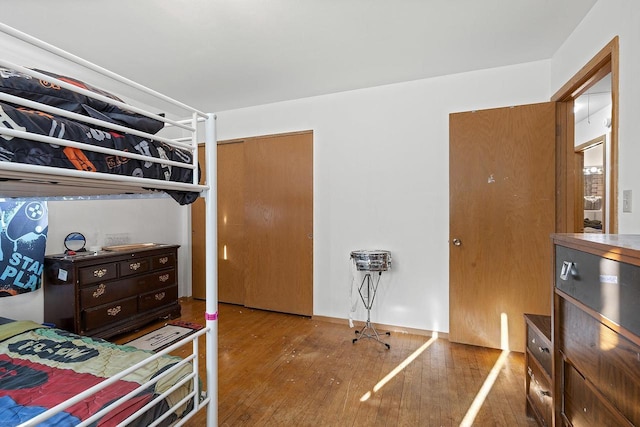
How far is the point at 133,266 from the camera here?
116 inches

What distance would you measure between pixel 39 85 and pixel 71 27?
1665mm

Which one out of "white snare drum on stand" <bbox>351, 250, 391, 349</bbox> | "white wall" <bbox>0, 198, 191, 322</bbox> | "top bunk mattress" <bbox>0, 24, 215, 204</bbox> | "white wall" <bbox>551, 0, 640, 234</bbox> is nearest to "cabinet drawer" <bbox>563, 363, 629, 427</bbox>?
"white wall" <bbox>551, 0, 640, 234</bbox>

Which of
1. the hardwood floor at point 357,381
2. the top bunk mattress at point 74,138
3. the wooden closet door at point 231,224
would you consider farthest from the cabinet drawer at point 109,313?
the top bunk mattress at point 74,138

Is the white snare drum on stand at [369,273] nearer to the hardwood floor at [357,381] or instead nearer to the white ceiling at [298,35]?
the hardwood floor at [357,381]

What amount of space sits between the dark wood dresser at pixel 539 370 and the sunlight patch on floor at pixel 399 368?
0.81m

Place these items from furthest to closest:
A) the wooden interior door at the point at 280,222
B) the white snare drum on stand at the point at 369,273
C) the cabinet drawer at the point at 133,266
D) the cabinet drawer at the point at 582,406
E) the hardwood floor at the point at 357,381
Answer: the wooden interior door at the point at 280,222, the cabinet drawer at the point at 133,266, the white snare drum on stand at the point at 369,273, the hardwood floor at the point at 357,381, the cabinet drawer at the point at 582,406

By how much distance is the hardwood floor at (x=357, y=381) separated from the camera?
5.74 feet

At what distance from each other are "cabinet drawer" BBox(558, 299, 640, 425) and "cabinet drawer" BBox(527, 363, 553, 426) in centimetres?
34

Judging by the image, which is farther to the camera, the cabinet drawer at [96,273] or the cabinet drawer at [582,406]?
the cabinet drawer at [96,273]

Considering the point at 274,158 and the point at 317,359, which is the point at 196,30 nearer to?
the point at 274,158

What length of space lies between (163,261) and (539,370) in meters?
3.28

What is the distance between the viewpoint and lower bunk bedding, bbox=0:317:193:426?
3.74 feet

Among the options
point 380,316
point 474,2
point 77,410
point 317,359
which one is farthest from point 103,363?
point 474,2

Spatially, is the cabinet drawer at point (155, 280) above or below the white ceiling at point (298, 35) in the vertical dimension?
below
